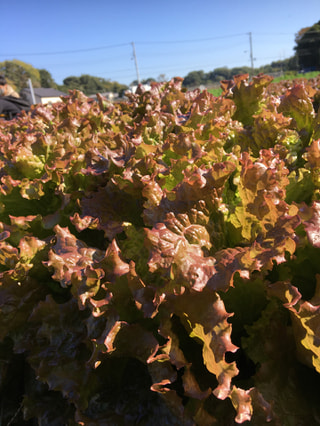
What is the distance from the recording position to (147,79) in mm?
102375

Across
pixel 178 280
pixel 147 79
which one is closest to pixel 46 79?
pixel 147 79

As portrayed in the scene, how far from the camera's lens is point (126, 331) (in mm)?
1422

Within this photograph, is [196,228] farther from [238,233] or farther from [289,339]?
A: [289,339]

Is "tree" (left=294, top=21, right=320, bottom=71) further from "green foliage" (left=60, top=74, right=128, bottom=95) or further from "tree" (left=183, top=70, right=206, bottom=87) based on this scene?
"tree" (left=183, top=70, right=206, bottom=87)

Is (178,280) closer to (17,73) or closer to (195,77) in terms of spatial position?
(17,73)

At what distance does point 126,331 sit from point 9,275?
85 cm

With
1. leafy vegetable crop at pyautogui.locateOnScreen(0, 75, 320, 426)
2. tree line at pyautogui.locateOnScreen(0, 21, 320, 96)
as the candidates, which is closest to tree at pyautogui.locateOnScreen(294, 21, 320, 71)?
tree line at pyautogui.locateOnScreen(0, 21, 320, 96)

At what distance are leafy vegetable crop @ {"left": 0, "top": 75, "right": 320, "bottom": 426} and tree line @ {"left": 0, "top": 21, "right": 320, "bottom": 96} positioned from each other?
63.5 ft

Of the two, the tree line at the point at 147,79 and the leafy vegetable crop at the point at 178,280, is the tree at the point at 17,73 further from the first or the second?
the leafy vegetable crop at the point at 178,280

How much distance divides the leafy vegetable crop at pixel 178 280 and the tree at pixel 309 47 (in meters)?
64.8

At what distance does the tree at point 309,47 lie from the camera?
5859cm

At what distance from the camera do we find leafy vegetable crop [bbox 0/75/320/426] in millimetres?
1184

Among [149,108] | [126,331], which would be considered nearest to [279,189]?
[126,331]

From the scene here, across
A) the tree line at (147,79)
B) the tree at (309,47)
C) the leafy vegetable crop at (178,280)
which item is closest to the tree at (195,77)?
the tree line at (147,79)
